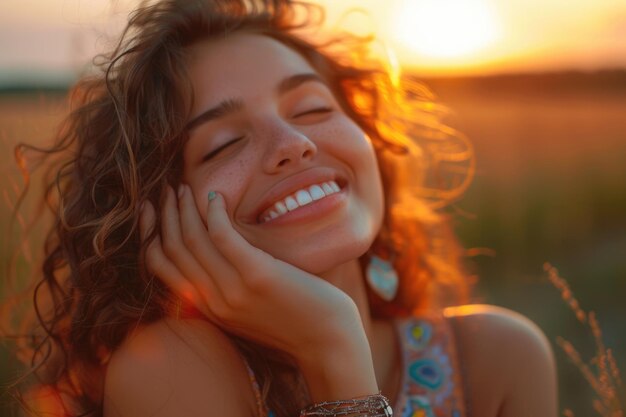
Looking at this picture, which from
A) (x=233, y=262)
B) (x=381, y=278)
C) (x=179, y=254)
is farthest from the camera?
(x=381, y=278)

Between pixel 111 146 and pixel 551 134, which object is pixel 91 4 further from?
pixel 551 134

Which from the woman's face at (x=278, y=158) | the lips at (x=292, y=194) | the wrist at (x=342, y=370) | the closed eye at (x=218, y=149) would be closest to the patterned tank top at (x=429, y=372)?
the wrist at (x=342, y=370)

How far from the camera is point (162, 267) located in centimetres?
252

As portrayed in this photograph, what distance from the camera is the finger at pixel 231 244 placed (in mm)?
2357

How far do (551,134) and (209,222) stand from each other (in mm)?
7802

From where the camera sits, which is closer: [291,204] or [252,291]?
[252,291]

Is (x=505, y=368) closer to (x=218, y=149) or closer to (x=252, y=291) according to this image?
(x=252, y=291)

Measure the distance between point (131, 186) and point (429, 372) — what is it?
1274 mm

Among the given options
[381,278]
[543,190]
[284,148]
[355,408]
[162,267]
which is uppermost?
[284,148]

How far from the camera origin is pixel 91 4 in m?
3.06

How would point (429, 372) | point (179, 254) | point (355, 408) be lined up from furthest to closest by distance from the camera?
point (429, 372) < point (179, 254) < point (355, 408)

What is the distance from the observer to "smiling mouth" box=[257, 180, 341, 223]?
2521mm

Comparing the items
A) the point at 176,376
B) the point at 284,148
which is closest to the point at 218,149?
the point at 284,148

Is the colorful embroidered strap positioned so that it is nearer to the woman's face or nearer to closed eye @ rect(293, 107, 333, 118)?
the woman's face
